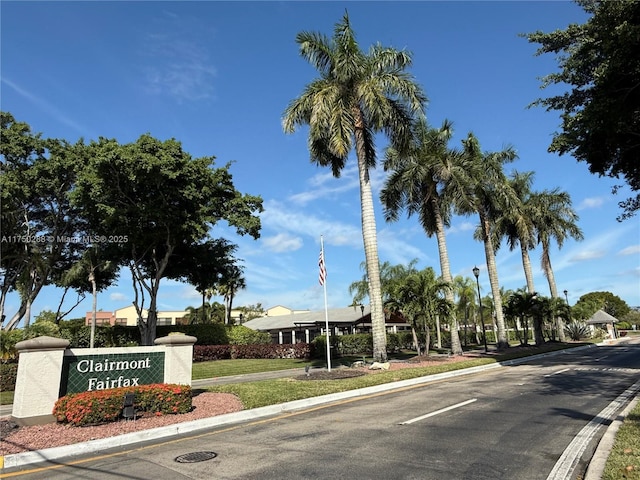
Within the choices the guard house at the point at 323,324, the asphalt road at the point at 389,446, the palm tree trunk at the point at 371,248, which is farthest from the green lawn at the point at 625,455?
the guard house at the point at 323,324

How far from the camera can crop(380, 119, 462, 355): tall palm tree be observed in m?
27.0

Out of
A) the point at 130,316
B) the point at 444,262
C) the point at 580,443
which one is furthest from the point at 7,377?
the point at 130,316

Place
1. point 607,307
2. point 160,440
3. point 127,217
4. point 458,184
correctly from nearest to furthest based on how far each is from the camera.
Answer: point 160,440
point 458,184
point 127,217
point 607,307

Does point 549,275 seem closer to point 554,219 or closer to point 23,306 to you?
point 554,219

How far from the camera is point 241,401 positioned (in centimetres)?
1145

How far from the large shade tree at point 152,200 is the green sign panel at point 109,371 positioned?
18.1m

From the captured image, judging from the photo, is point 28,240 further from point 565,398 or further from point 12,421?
point 565,398

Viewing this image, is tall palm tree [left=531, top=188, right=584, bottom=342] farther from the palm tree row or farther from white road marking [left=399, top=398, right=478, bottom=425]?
white road marking [left=399, top=398, right=478, bottom=425]

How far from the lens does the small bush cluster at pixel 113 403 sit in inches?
351

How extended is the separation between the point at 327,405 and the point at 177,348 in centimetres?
430

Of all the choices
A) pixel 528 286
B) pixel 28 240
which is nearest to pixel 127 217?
pixel 28 240

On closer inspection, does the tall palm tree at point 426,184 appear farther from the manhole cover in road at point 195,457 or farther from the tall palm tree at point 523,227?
the manhole cover in road at point 195,457

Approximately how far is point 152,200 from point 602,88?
82.2ft

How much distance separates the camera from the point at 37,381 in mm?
9328
